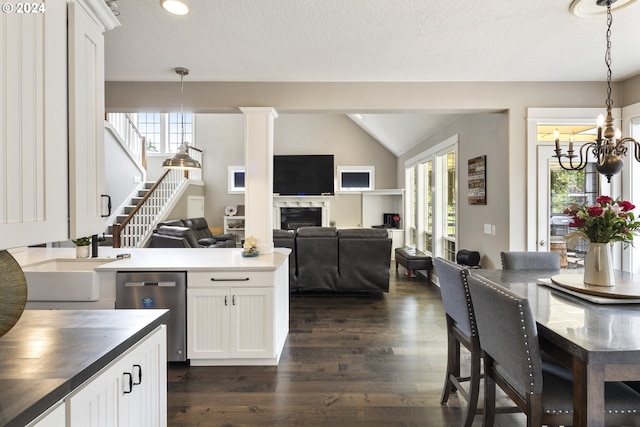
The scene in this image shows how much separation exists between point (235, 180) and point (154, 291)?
6.89 metres

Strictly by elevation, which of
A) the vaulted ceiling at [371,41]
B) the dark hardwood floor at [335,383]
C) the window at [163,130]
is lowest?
the dark hardwood floor at [335,383]

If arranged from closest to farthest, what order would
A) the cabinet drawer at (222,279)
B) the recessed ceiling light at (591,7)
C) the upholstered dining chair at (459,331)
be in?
the upholstered dining chair at (459,331)
the recessed ceiling light at (591,7)
the cabinet drawer at (222,279)

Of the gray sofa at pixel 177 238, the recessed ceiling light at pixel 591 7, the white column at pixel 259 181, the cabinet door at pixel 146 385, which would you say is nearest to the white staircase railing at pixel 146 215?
the gray sofa at pixel 177 238

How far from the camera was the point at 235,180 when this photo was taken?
938cm

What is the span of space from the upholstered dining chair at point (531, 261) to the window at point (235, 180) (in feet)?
24.8

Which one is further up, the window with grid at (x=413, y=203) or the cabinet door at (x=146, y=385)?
the window with grid at (x=413, y=203)

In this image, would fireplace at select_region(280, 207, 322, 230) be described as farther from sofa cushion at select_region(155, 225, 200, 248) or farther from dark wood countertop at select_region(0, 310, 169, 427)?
dark wood countertop at select_region(0, 310, 169, 427)

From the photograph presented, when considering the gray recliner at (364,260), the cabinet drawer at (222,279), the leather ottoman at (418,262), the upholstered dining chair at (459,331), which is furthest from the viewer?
the leather ottoman at (418,262)

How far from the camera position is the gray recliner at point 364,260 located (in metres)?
4.79

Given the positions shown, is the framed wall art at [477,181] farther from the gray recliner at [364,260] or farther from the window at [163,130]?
the window at [163,130]

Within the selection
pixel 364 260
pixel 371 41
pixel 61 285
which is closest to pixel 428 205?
pixel 364 260

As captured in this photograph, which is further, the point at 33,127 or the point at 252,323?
the point at 252,323

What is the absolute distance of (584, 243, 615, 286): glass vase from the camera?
6.39ft

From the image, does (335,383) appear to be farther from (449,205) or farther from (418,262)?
(449,205)
